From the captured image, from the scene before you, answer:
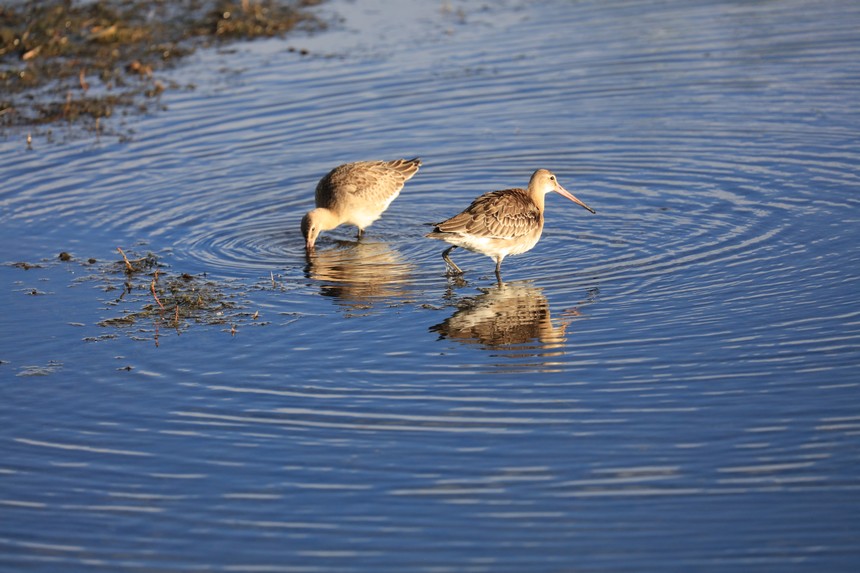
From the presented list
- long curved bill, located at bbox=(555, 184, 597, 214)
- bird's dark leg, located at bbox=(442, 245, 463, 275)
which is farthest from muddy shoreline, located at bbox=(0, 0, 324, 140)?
long curved bill, located at bbox=(555, 184, 597, 214)

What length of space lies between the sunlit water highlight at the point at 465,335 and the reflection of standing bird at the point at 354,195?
27 cm

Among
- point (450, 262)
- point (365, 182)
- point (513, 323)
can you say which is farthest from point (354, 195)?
point (513, 323)

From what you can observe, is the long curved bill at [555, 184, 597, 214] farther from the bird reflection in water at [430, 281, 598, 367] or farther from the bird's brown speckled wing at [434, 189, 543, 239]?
the bird reflection in water at [430, 281, 598, 367]

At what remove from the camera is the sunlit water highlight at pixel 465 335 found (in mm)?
6820

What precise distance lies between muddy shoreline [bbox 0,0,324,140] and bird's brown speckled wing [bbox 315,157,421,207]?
465 centimetres

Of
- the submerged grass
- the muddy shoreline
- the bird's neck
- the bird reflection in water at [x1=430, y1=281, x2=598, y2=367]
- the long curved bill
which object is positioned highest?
the muddy shoreline

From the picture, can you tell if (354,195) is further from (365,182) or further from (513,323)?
(513,323)

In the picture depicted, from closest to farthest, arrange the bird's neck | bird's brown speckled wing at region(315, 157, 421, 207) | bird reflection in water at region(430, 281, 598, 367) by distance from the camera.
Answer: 1. bird reflection in water at region(430, 281, 598, 367)
2. the bird's neck
3. bird's brown speckled wing at region(315, 157, 421, 207)

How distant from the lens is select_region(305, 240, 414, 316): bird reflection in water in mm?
10789

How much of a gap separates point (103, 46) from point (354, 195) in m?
8.26

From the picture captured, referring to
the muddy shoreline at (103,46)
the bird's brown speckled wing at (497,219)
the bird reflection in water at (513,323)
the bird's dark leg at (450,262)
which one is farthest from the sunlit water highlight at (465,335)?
the muddy shoreline at (103,46)

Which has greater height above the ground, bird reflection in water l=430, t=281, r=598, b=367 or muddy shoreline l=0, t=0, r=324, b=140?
muddy shoreline l=0, t=0, r=324, b=140

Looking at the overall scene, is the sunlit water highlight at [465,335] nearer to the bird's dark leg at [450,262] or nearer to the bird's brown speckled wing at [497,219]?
the bird's dark leg at [450,262]

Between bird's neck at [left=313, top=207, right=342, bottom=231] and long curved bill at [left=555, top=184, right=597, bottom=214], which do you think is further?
bird's neck at [left=313, top=207, right=342, bottom=231]
